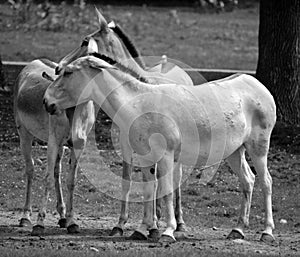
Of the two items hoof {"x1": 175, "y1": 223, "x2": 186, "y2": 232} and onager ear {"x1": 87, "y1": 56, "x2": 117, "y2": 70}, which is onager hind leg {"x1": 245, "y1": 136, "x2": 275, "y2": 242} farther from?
onager ear {"x1": 87, "y1": 56, "x2": 117, "y2": 70}

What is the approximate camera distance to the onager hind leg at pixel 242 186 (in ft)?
31.8

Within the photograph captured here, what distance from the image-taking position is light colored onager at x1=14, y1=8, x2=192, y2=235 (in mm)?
9844

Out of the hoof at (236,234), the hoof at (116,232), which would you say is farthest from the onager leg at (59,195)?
the hoof at (236,234)

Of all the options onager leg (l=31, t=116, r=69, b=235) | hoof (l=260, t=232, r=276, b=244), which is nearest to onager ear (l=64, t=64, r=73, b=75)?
onager leg (l=31, t=116, r=69, b=235)

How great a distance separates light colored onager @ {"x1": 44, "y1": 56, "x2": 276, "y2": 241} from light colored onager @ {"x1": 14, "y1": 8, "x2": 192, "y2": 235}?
17.1 inches

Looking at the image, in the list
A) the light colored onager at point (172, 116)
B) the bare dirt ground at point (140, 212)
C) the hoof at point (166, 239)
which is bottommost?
the bare dirt ground at point (140, 212)

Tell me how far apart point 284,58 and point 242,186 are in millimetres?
5548

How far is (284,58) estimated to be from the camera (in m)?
15.1

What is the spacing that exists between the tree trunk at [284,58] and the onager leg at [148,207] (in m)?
6.00

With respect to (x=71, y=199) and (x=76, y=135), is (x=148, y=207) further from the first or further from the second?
(x=76, y=135)

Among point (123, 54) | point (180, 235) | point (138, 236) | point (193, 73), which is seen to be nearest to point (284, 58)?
point (123, 54)

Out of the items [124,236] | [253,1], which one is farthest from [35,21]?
[124,236]

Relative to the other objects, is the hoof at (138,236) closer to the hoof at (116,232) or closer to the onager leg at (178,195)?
the hoof at (116,232)

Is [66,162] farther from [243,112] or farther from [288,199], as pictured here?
[243,112]
